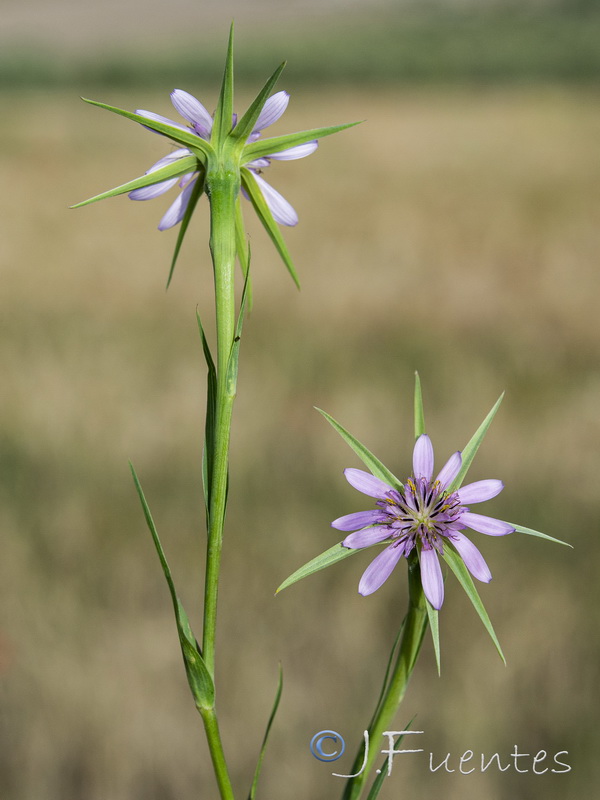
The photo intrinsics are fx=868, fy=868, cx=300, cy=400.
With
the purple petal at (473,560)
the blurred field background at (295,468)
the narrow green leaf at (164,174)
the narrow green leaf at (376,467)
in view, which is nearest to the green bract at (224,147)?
the narrow green leaf at (164,174)

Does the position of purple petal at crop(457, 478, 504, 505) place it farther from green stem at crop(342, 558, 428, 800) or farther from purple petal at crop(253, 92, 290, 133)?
purple petal at crop(253, 92, 290, 133)

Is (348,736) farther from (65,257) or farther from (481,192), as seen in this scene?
(481,192)

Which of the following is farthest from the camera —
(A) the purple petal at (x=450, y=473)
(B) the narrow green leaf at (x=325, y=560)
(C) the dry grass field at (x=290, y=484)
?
(C) the dry grass field at (x=290, y=484)

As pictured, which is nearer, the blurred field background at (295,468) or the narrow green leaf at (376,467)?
the narrow green leaf at (376,467)

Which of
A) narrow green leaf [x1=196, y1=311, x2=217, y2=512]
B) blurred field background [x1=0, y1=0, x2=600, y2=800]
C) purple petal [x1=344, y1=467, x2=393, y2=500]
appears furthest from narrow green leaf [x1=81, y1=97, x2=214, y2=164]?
blurred field background [x1=0, y1=0, x2=600, y2=800]

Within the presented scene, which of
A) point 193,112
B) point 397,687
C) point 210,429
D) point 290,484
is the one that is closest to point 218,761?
point 397,687

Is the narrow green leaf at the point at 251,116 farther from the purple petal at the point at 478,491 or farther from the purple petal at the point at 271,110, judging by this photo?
the purple petal at the point at 478,491

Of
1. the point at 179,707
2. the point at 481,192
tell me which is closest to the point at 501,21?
the point at 481,192
